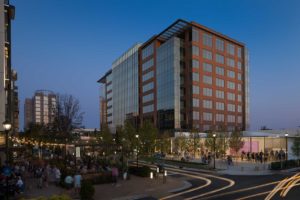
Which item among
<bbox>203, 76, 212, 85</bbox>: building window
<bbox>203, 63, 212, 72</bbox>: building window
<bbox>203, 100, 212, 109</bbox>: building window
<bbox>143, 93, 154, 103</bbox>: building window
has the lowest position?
<bbox>203, 100, 212, 109</bbox>: building window

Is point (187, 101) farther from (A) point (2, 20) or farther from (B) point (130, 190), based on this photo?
(B) point (130, 190)

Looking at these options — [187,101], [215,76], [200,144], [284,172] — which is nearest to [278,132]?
[200,144]

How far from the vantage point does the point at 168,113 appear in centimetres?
8906

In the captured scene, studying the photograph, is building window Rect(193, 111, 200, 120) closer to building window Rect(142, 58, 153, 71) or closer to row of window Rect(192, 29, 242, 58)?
row of window Rect(192, 29, 242, 58)

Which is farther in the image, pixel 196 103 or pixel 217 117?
pixel 217 117

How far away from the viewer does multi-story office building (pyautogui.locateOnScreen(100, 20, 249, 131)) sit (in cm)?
8762

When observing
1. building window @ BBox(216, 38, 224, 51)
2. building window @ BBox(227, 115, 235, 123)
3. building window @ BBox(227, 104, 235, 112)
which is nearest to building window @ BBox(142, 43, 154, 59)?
building window @ BBox(216, 38, 224, 51)

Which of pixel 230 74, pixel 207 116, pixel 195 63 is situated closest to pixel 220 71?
pixel 230 74

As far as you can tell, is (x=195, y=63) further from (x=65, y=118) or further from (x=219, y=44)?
(x=65, y=118)

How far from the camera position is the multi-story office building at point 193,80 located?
287ft

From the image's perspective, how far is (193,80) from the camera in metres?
87.7

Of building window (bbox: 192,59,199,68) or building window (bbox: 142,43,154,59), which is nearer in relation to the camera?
building window (bbox: 192,59,199,68)

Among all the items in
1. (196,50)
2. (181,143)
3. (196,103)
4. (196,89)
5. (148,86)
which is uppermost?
(196,50)

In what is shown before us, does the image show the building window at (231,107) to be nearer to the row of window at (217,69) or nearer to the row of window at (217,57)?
the row of window at (217,69)
